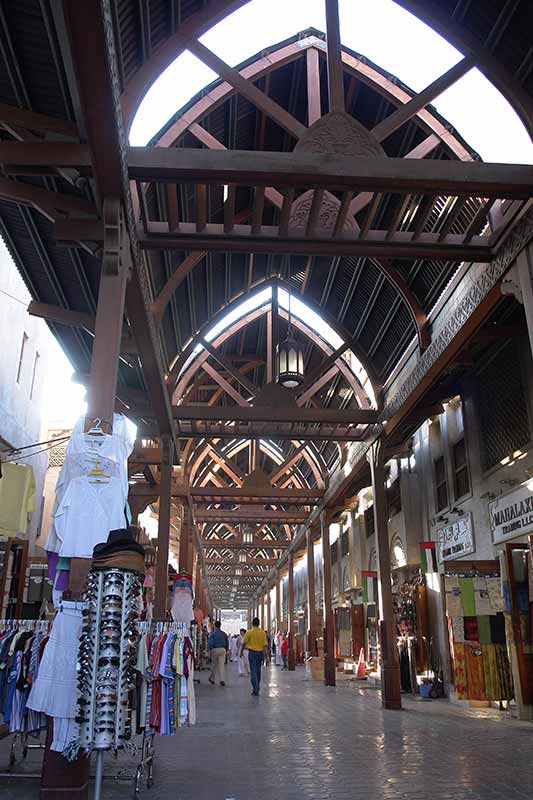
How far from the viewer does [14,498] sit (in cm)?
998

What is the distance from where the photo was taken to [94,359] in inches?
254

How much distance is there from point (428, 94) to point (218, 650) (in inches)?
603

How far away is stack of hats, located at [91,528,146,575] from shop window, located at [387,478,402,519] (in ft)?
44.2

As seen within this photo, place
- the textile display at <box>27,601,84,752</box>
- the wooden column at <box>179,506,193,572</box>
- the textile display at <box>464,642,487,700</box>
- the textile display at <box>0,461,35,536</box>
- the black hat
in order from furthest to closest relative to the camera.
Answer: the wooden column at <box>179,506,193,572</box> → the textile display at <box>464,642,487,700</box> → the textile display at <box>0,461,35,536</box> → the black hat → the textile display at <box>27,601,84,752</box>

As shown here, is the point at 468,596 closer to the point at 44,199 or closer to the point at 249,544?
the point at 44,199

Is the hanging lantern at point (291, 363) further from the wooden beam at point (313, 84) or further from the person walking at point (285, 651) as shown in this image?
the person walking at point (285, 651)

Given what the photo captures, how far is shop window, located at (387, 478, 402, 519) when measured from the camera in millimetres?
17875

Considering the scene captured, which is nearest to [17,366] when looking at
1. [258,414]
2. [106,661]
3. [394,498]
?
[258,414]

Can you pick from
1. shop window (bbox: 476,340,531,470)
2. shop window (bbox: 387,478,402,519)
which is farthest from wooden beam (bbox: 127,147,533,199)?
shop window (bbox: 387,478,402,519)

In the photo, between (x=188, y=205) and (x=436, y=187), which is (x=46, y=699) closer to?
(x=436, y=187)

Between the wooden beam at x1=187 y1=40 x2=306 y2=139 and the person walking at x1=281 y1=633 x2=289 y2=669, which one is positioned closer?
the wooden beam at x1=187 y1=40 x2=306 y2=139

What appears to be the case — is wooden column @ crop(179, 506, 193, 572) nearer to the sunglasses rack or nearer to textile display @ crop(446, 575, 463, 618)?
textile display @ crop(446, 575, 463, 618)

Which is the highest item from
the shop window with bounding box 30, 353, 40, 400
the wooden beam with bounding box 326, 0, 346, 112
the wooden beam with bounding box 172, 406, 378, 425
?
the shop window with bounding box 30, 353, 40, 400

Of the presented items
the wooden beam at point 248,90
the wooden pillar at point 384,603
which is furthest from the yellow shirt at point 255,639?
the wooden beam at point 248,90
